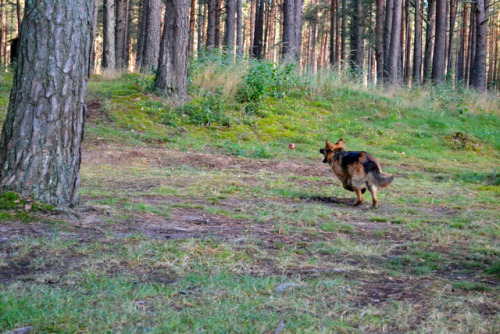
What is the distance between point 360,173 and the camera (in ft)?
25.0

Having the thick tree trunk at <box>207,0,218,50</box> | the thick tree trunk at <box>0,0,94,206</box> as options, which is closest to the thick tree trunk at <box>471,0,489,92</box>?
the thick tree trunk at <box>207,0,218,50</box>

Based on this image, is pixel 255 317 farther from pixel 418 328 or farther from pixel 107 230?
pixel 107 230

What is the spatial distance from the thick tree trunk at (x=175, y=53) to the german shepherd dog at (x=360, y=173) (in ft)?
25.1

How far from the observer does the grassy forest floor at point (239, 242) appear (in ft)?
10.1

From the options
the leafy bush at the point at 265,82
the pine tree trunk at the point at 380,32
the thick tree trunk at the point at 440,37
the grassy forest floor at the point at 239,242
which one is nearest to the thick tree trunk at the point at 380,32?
the pine tree trunk at the point at 380,32

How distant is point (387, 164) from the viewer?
12.4 metres

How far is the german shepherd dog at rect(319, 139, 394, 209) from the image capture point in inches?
293

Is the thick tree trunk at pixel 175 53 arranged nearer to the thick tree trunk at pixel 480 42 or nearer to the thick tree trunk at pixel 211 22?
the thick tree trunk at pixel 211 22

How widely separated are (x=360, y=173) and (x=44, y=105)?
4593 millimetres

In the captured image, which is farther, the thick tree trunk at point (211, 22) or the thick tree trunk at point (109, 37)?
the thick tree trunk at point (211, 22)

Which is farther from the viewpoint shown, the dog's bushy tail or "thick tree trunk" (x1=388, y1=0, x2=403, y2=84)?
"thick tree trunk" (x1=388, y1=0, x2=403, y2=84)

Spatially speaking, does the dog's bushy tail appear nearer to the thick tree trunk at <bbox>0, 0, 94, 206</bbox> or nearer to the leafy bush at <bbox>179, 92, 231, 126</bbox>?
the thick tree trunk at <bbox>0, 0, 94, 206</bbox>

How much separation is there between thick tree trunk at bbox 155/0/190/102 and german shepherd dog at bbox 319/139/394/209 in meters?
7.65

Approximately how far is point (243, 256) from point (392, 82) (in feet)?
65.8
